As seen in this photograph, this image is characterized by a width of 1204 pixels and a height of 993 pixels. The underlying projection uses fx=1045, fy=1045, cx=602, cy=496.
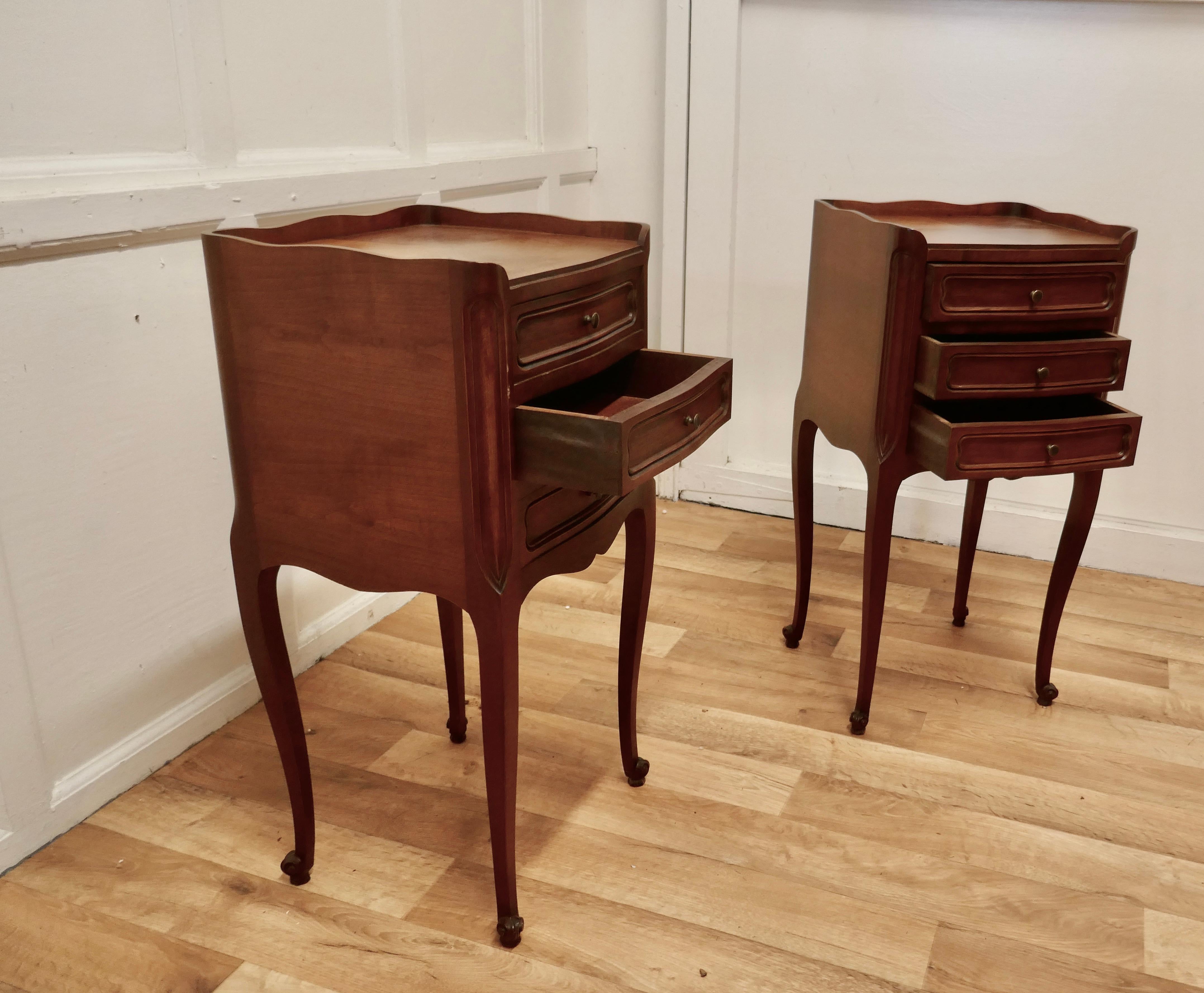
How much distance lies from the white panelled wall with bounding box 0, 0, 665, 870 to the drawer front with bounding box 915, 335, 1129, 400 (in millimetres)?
1129

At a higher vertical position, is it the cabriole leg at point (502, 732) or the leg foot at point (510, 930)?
the cabriole leg at point (502, 732)

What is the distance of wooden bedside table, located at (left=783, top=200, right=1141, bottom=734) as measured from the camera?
172cm

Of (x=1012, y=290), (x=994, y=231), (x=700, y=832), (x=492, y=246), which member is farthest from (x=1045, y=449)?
(x=492, y=246)

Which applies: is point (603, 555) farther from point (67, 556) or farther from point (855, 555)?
point (67, 556)

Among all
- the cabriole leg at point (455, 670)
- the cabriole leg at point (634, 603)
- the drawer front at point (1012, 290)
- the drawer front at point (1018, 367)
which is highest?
the drawer front at point (1012, 290)

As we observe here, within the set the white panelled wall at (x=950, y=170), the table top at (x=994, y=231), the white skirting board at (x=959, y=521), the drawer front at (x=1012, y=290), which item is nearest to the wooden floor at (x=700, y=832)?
the white skirting board at (x=959, y=521)

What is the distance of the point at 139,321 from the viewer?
1.65 metres

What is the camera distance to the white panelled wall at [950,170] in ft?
7.79

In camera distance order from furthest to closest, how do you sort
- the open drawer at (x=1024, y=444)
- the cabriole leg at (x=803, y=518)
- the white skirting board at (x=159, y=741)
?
1. the cabriole leg at (x=803, y=518)
2. the open drawer at (x=1024, y=444)
3. the white skirting board at (x=159, y=741)

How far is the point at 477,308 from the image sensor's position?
A: 1.17 m

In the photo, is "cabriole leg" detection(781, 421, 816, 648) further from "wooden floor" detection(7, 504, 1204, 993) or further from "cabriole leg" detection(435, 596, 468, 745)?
"cabriole leg" detection(435, 596, 468, 745)

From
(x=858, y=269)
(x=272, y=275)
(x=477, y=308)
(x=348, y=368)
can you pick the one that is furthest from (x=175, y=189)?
(x=858, y=269)

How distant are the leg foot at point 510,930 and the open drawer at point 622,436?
1.96ft

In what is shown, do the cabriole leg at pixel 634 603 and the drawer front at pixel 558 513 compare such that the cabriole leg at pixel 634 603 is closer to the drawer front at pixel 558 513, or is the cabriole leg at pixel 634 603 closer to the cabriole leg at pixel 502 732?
the drawer front at pixel 558 513
